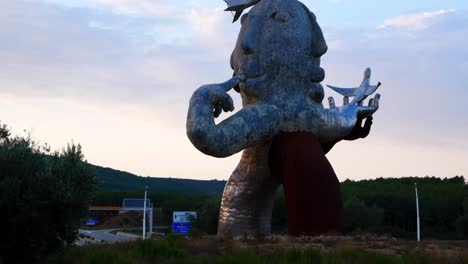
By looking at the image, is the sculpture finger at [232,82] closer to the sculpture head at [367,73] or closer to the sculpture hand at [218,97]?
the sculpture hand at [218,97]

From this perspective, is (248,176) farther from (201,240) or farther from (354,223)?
(354,223)

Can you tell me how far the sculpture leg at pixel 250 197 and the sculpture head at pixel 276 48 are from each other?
1.78 meters

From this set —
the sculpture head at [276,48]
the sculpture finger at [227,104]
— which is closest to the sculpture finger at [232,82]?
the sculpture head at [276,48]

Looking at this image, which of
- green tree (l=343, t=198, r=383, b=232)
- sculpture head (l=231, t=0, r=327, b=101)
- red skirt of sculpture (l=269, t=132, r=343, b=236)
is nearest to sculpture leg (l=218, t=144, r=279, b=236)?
red skirt of sculpture (l=269, t=132, r=343, b=236)

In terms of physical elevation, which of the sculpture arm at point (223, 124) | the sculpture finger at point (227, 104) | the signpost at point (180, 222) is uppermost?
the sculpture finger at point (227, 104)

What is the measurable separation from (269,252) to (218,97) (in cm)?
472

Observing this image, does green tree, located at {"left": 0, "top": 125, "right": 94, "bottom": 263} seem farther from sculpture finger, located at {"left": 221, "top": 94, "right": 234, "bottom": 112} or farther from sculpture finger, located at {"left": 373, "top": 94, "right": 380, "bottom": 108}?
sculpture finger, located at {"left": 373, "top": 94, "right": 380, "bottom": 108}

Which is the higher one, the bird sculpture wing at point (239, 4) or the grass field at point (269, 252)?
the bird sculpture wing at point (239, 4)

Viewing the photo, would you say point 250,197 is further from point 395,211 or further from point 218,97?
point 395,211

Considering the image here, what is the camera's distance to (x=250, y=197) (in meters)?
16.6

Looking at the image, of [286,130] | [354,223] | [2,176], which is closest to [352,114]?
[286,130]

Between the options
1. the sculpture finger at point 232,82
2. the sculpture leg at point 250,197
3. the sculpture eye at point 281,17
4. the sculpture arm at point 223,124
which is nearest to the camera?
the sculpture arm at point 223,124

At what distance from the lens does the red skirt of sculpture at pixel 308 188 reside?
50.2ft

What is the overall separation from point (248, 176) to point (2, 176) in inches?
261
